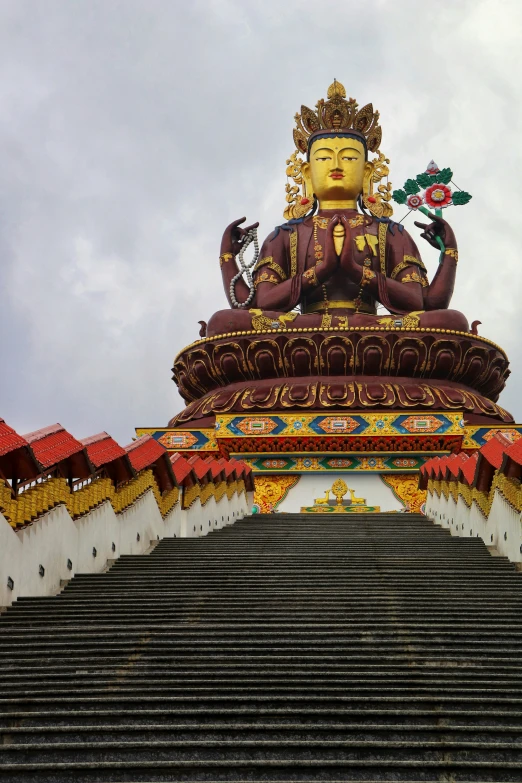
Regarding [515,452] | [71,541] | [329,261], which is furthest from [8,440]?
[329,261]

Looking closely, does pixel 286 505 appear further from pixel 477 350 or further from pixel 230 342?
pixel 477 350

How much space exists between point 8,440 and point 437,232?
17.4 m

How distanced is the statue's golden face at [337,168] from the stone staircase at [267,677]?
16237mm

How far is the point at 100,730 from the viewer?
357 cm

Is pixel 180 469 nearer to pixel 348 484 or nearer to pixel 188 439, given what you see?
pixel 348 484

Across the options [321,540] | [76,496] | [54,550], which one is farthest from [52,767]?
[321,540]

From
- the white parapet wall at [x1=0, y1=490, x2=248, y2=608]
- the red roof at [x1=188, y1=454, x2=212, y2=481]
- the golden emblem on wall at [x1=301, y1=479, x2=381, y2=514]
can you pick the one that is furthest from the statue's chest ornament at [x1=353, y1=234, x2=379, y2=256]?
the white parapet wall at [x1=0, y1=490, x2=248, y2=608]

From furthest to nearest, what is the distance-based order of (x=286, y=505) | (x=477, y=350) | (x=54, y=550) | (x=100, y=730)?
(x=477, y=350), (x=286, y=505), (x=54, y=550), (x=100, y=730)

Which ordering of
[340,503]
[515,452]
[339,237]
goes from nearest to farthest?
[515,452], [340,503], [339,237]

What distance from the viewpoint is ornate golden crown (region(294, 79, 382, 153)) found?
870 inches

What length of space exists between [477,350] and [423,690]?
1570 centimetres

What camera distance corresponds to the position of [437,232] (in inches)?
848

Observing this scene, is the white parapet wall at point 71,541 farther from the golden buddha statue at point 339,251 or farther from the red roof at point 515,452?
the golden buddha statue at point 339,251

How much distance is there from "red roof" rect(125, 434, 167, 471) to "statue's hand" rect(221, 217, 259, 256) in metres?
12.8
